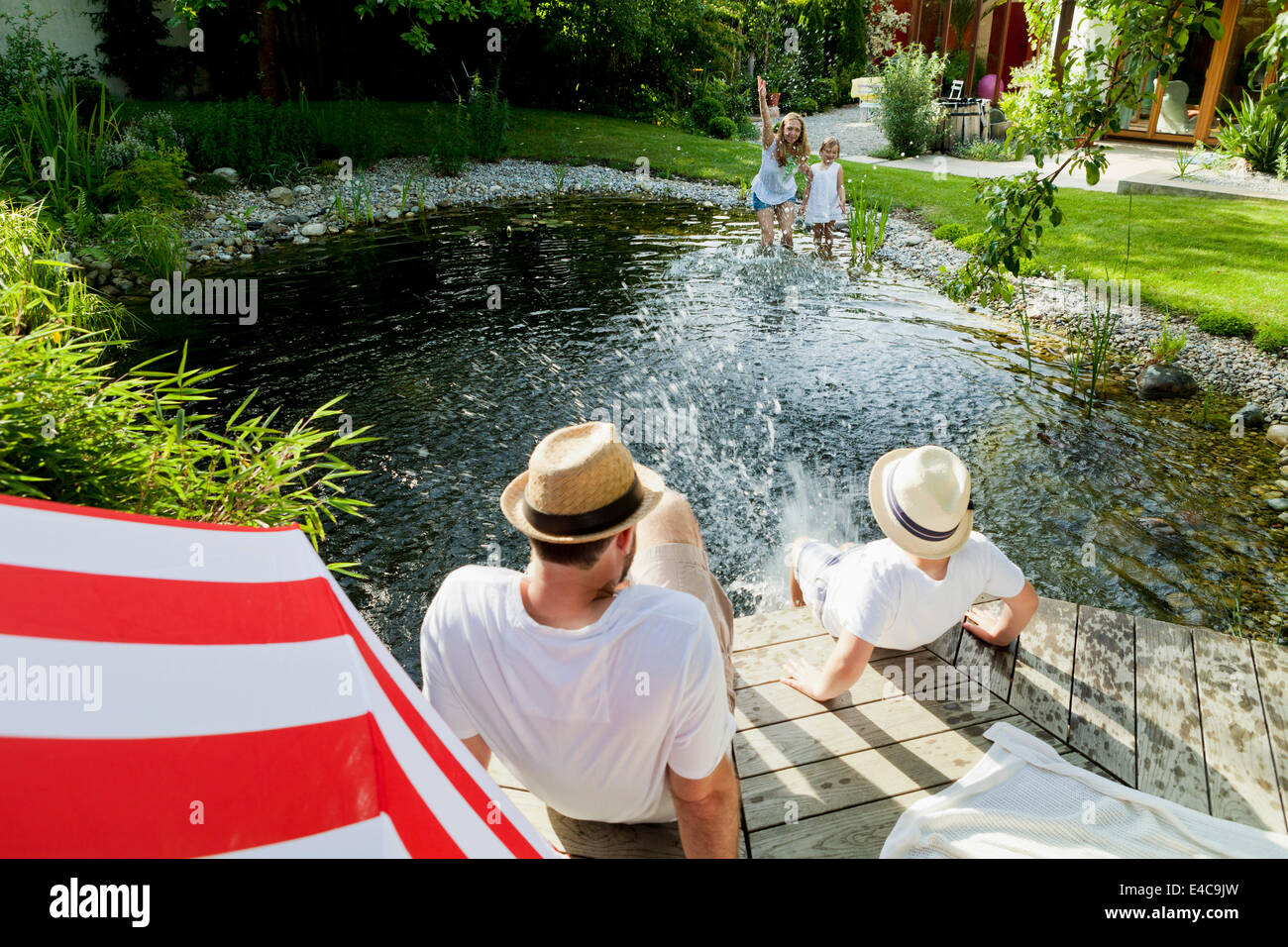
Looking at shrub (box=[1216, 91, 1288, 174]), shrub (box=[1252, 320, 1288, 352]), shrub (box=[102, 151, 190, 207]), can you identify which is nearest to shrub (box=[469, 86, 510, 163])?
shrub (box=[102, 151, 190, 207])

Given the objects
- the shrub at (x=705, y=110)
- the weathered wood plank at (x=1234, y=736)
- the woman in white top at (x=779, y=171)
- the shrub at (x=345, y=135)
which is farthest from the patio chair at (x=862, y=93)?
the weathered wood plank at (x=1234, y=736)

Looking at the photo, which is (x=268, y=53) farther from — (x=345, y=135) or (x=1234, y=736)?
(x=1234, y=736)

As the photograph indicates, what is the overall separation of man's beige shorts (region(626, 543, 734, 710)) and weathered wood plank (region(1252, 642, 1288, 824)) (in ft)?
5.32

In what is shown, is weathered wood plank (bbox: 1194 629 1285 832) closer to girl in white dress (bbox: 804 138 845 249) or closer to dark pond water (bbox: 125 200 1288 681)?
dark pond water (bbox: 125 200 1288 681)

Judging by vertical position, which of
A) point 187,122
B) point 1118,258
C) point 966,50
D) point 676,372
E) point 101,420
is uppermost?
point 966,50

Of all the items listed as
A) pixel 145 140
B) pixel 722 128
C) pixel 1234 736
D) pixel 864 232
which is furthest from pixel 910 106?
pixel 1234 736

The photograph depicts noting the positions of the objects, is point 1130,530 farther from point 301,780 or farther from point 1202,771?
point 301,780

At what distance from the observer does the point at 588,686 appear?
5.78 ft

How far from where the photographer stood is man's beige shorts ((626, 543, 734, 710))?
7.99 ft

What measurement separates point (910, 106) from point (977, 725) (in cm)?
1478

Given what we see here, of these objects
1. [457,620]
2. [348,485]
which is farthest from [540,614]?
[348,485]

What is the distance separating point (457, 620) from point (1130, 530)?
428 centimetres

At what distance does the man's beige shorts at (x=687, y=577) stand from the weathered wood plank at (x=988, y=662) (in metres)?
0.89

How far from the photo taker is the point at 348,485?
5.15 meters
